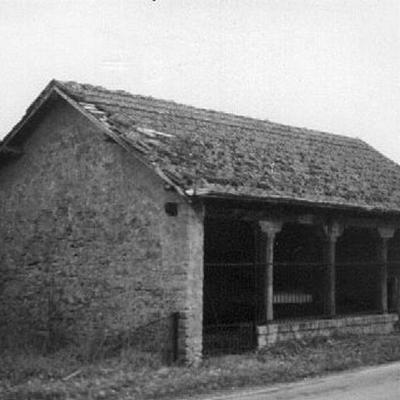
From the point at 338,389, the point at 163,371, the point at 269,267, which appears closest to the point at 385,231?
the point at 269,267

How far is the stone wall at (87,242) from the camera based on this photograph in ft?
46.0

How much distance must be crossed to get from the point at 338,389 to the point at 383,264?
8356 millimetres

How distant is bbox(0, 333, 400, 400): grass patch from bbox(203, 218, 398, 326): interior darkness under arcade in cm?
270

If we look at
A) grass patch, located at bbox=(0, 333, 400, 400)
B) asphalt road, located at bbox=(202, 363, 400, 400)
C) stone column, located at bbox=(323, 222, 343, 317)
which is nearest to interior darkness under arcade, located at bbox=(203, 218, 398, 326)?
stone column, located at bbox=(323, 222, 343, 317)

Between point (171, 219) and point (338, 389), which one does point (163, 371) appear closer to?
point (171, 219)

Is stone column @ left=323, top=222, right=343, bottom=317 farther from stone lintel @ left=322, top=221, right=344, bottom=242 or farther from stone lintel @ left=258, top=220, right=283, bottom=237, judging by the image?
stone lintel @ left=258, top=220, right=283, bottom=237

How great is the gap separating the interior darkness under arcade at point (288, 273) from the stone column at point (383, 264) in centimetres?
24

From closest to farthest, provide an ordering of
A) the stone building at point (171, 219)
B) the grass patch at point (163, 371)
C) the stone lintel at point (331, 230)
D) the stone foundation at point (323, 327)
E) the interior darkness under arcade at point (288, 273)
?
the grass patch at point (163, 371) < the stone building at point (171, 219) < the stone foundation at point (323, 327) < the stone lintel at point (331, 230) < the interior darkness under arcade at point (288, 273)

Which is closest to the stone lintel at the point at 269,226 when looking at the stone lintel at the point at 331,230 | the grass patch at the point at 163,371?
the stone lintel at the point at 331,230

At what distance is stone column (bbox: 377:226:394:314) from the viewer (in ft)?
61.5

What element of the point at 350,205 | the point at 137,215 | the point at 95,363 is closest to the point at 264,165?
the point at 350,205

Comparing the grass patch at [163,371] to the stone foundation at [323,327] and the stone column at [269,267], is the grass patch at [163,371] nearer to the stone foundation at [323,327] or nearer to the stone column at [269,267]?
the stone foundation at [323,327]

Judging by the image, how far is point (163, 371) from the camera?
12.6 metres

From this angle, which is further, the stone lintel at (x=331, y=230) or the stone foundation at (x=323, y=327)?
the stone lintel at (x=331, y=230)
